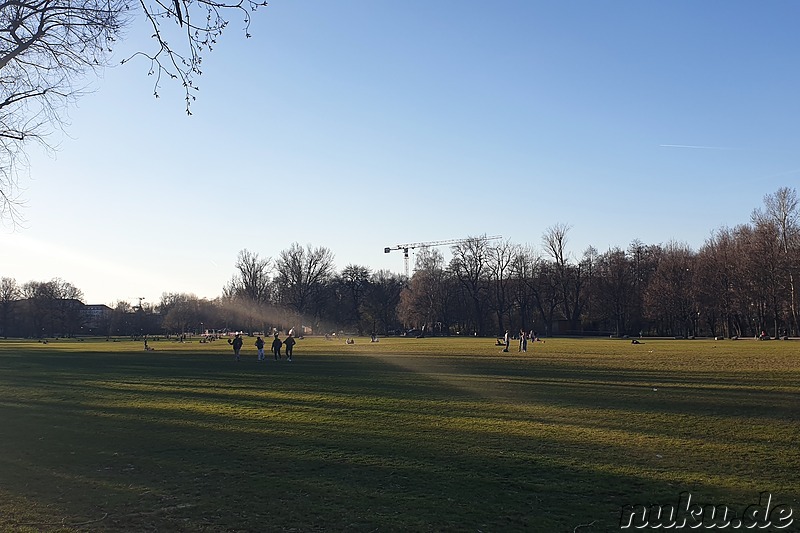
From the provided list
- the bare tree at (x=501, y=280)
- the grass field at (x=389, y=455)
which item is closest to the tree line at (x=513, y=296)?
the bare tree at (x=501, y=280)

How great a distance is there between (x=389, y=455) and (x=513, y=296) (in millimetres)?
96819

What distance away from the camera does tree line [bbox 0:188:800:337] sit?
7456 cm

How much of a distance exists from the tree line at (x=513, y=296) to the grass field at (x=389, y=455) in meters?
60.2

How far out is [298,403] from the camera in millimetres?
18125

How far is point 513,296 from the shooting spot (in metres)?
106

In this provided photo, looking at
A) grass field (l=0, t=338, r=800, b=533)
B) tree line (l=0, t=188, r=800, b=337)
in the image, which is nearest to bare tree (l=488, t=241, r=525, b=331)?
tree line (l=0, t=188, r=800, b=337)

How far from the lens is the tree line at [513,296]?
2936 inches

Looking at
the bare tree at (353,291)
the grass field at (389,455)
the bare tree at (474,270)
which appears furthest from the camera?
the bare tree at (353,291)

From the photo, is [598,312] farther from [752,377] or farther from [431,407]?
[431,407]

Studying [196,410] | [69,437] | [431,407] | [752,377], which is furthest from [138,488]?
[752,377]

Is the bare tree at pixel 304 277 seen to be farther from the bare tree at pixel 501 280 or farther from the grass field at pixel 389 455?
the grass field at pixel 389 455

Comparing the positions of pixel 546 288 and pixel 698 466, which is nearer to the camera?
pixel 698 466

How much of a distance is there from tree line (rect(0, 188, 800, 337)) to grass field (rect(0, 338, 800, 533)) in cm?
6020

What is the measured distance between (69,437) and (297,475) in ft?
20.6
